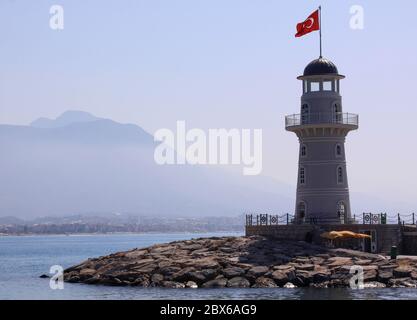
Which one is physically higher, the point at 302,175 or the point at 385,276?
the point at 302,175

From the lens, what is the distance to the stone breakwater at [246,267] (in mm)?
49375

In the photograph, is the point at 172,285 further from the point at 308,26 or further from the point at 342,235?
the point at 308,26

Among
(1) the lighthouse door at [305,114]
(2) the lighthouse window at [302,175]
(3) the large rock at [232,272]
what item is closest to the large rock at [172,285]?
(3) the large rock at [232,272]

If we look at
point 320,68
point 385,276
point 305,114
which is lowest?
point 385,276

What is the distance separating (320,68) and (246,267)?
52.9 feet

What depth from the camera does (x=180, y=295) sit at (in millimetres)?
45969

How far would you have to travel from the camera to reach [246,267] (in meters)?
51.2

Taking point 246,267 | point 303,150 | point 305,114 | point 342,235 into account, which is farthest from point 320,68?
point 246,267

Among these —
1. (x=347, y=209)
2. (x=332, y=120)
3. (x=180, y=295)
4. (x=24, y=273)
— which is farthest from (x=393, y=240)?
(x=24, y=273)

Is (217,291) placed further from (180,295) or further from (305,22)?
(305,22)

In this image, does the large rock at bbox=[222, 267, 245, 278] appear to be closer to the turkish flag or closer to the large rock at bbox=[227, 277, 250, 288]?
the large rock at bbox=[227, 277, 250, 288]

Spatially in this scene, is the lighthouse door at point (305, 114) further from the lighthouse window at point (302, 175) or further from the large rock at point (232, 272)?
the large rock at point (232, 272)
